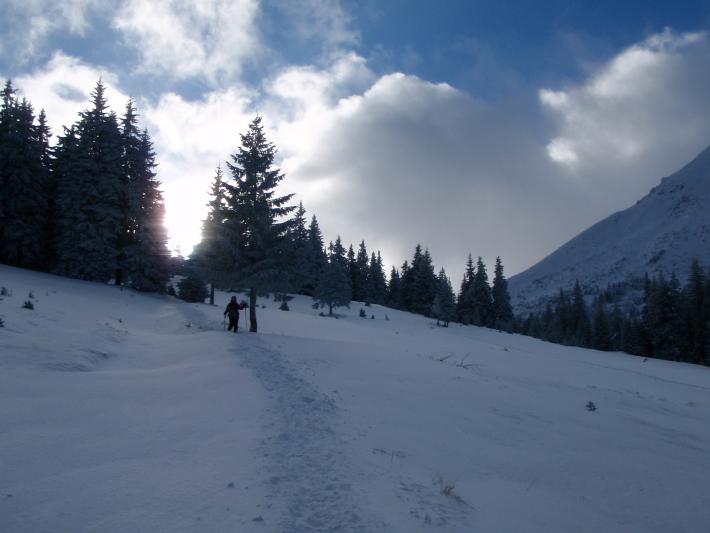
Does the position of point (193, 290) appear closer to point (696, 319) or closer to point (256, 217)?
point (256, 217)

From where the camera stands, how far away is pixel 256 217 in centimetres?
1970

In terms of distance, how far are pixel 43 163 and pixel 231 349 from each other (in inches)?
1326

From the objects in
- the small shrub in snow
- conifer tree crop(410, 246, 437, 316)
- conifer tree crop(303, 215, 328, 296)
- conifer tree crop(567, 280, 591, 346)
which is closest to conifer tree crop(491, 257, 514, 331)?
conifer tree crop(410, 246, 437, 316)

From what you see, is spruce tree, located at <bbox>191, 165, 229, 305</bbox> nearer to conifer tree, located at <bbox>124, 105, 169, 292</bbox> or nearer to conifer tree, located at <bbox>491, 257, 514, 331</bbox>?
conifer tree, located at <bbox>124, 105, 169, 292</bbox>

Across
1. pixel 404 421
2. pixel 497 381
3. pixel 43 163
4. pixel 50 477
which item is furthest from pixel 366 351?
pixel 43 163

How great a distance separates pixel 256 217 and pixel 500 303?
191ft

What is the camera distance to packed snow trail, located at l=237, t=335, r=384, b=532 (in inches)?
155

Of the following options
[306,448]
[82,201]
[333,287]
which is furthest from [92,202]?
[306,448]

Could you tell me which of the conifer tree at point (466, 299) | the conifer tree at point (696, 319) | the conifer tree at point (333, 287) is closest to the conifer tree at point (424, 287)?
the conifer tree at point (466, 299)

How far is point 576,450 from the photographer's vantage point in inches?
308

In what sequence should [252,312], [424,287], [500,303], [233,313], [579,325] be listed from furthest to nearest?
1. [579,325]
2. [424,287]
3. [500,303]
4. [252,312]
5. [233,313]

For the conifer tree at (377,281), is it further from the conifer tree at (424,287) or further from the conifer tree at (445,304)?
the conifer tree at (445,304)

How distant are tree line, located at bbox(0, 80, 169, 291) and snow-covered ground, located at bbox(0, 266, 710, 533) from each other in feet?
72.7

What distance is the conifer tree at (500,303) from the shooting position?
6706cm
